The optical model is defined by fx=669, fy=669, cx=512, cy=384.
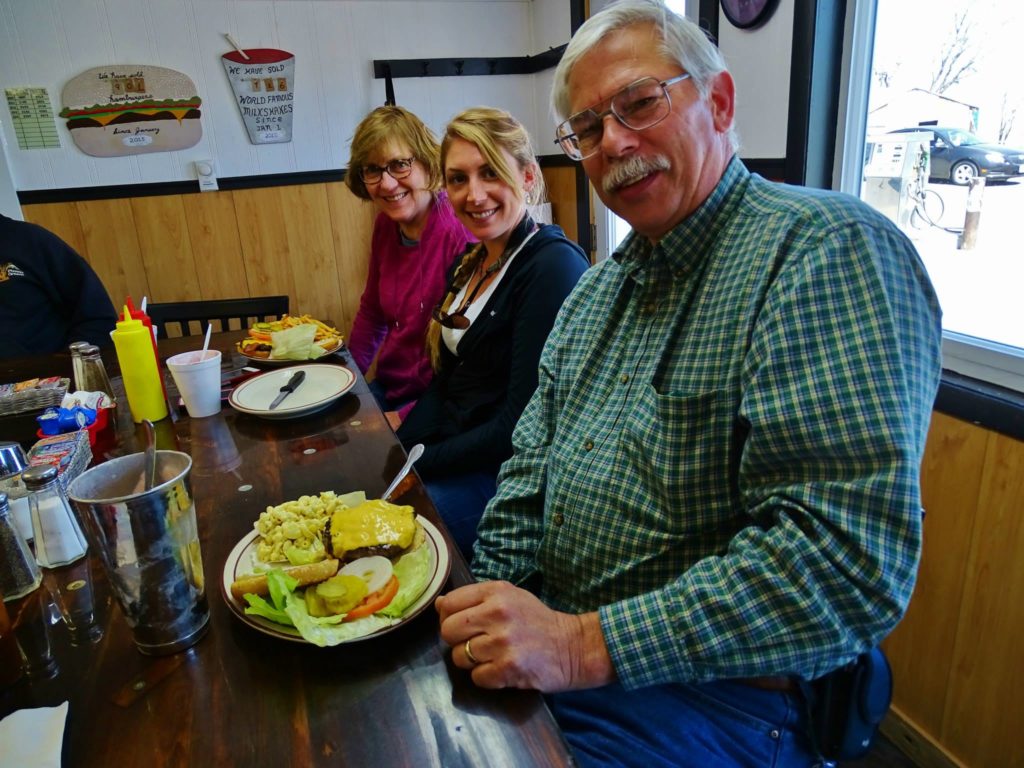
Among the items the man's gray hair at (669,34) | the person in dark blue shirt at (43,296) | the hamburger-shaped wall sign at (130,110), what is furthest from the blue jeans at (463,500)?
the hamburger-shaped wall sign at (130,110)

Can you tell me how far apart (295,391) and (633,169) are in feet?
2.99

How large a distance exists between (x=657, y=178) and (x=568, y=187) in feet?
7.97

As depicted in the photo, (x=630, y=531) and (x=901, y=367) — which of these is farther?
(x=630, y=531)

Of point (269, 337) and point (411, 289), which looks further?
point (411, 289)

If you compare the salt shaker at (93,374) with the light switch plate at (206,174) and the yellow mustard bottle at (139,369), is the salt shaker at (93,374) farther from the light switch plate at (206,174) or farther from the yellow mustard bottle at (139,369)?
the light switch plate at (206,174)

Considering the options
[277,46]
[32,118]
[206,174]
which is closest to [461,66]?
[277,46]

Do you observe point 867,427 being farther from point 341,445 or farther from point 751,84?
point 751,84

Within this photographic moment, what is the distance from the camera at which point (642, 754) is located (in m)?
0.81

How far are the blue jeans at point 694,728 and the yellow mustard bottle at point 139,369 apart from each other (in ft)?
3.52

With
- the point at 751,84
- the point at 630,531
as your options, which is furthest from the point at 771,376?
the point at 751,84

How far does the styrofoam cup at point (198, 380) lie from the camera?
4.53ft

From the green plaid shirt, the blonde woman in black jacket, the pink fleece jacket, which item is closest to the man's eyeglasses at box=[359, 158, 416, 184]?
the pink fleece jacket

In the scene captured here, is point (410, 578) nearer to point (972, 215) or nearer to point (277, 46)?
point (972, 215)

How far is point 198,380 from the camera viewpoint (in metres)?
1.40
